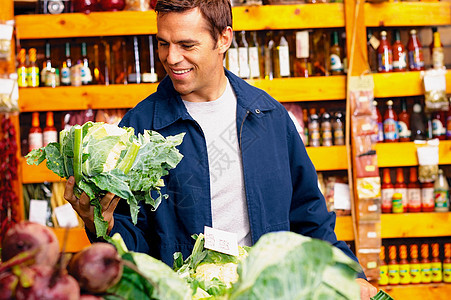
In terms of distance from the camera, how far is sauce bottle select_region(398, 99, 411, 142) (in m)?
3.93

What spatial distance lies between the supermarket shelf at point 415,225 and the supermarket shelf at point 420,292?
384mm

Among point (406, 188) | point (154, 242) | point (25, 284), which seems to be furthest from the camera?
point (406, 188)

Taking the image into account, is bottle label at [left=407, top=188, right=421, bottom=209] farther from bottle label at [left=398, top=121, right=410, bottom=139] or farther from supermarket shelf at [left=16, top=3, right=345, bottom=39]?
supermarket shelf at [left=16, top=3, right=345, bottom=39]

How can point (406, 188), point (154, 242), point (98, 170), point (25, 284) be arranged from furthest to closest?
point (406, 188)
point (154, 242)
point (98, 170)
point (25, 284)

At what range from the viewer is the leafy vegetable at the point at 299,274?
75 centimetres

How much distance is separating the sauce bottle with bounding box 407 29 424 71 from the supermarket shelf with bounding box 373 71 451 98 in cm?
8

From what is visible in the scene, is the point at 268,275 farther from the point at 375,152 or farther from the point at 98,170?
the point at 375,152

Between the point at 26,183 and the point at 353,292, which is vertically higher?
the point at 353,292

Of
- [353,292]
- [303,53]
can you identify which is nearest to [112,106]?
[303,53]

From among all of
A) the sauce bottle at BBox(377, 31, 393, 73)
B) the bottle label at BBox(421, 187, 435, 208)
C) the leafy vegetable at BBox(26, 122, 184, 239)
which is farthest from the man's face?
the bottle label at BBox(421, 187, 435, 208)

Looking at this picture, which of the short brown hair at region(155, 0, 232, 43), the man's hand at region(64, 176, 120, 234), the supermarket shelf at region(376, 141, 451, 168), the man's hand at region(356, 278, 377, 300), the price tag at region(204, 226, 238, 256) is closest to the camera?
the man's hand at region(356, 278, 377, 300)

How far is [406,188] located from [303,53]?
4.12 ft

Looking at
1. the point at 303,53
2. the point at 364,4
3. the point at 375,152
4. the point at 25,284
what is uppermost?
the point at 364,4

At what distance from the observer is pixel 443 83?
3783 millimetres
